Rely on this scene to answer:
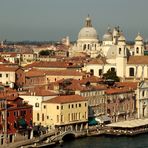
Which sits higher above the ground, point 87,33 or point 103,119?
point 87,33

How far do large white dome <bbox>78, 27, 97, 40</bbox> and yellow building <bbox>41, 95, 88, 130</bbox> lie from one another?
121 ft

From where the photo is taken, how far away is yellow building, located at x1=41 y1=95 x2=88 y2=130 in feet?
93.8

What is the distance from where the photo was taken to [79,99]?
2970 centimetres

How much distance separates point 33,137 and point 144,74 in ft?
65.7

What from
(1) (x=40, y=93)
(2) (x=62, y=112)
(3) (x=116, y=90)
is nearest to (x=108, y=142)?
(2) (x=62, y=112)

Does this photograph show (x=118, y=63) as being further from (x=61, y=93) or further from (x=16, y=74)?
(x=61, y=93)

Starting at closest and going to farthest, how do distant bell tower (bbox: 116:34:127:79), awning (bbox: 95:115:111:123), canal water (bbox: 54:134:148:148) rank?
canal water (bbox: 54:134:148:148), awning (bbox: 95:115:111:123), distant bell tower (bbox: 116:34:127:79)

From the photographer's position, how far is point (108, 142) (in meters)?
27.9

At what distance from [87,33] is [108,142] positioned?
38864 mm

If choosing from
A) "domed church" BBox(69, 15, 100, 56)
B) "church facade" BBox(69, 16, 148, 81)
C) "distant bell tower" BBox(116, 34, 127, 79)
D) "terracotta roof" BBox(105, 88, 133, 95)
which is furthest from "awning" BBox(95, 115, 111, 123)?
"domed church" BBox(69, 15, 100, 56)

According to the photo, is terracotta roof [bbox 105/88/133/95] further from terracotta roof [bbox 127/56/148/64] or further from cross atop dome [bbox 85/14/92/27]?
cross atop dome [bbox 85/14/92/27]

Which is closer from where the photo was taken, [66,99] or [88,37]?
[66,99]

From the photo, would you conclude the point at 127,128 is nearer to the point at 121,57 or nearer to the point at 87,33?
the point at 121,57

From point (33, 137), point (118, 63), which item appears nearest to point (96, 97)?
point (33, 137)
